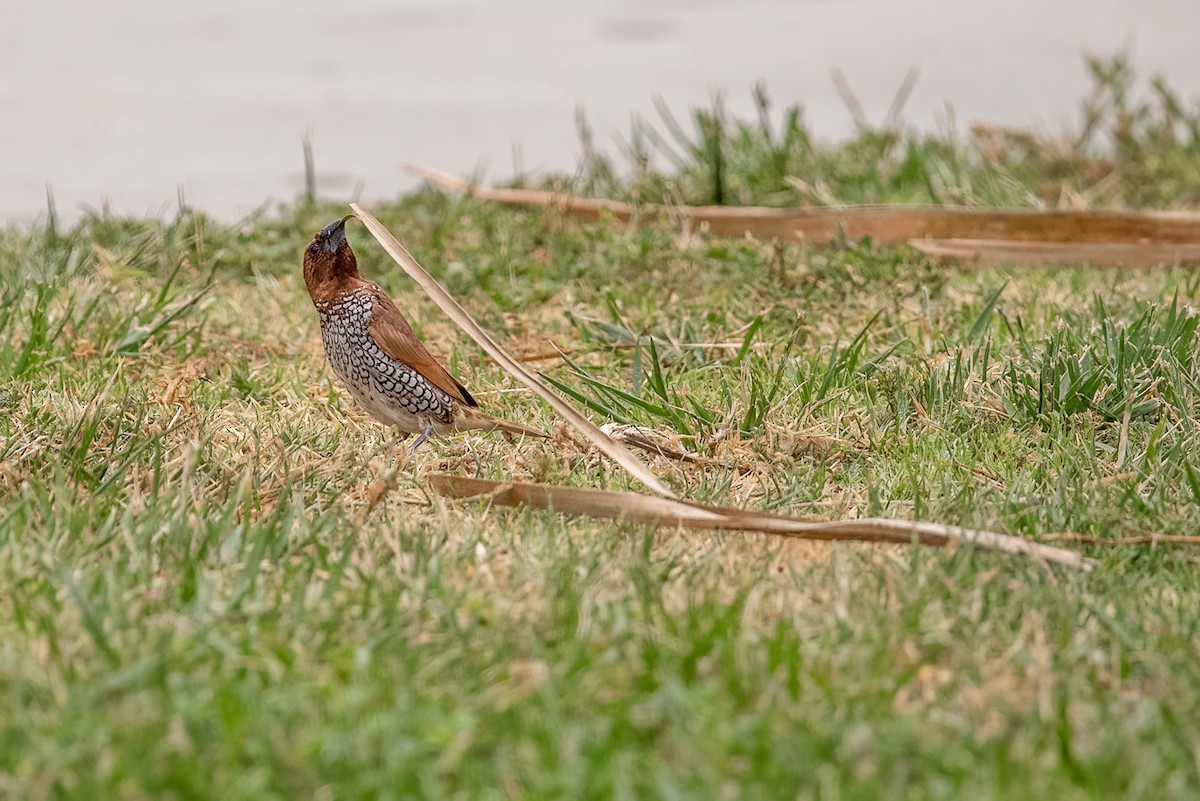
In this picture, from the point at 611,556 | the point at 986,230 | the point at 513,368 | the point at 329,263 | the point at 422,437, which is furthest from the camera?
the point at 986,230

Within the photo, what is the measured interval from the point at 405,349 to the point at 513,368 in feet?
1.74

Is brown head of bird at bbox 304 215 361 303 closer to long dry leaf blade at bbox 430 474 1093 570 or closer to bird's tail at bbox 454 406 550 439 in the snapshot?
bird's tail at bbox 454 406 550 439

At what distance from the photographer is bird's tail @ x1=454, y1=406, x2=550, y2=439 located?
382 centimetres

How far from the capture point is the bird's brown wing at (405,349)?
3752mm

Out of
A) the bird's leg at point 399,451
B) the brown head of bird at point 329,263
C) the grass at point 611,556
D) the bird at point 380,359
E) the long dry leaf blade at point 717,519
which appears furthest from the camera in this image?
the brown head of bird at point 329,263

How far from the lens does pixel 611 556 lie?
118 inches

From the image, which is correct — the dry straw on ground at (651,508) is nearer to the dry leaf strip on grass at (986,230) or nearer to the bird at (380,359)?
the bird at (380,359)

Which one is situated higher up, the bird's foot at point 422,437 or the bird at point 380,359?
the bird at point 380,359

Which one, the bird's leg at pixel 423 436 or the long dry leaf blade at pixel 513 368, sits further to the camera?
the bird's leg at pixel 423 436

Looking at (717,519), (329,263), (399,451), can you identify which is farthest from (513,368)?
(329,263)

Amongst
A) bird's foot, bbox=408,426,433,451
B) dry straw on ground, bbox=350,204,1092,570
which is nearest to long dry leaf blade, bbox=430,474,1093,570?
dry straw on ground, bbox=350,204,1092,570

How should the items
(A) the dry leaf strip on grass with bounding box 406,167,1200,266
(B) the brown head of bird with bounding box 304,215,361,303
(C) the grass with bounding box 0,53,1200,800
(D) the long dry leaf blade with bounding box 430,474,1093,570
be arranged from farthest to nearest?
1. (A) the dry leaf strip on grass with bounding box 406,167,1200,266
2. (B) the brown head of bird with bounding box 304,215,361,303
3. (D) the long dry leaf blade with bounding box 430,474,1093,570
4. (C) the grass with bounding box 0,53,1200,800

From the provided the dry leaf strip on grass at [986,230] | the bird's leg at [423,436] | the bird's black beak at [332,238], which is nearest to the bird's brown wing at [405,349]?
the bird's leg at [423,436]

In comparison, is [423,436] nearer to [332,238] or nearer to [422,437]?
[422,437]
